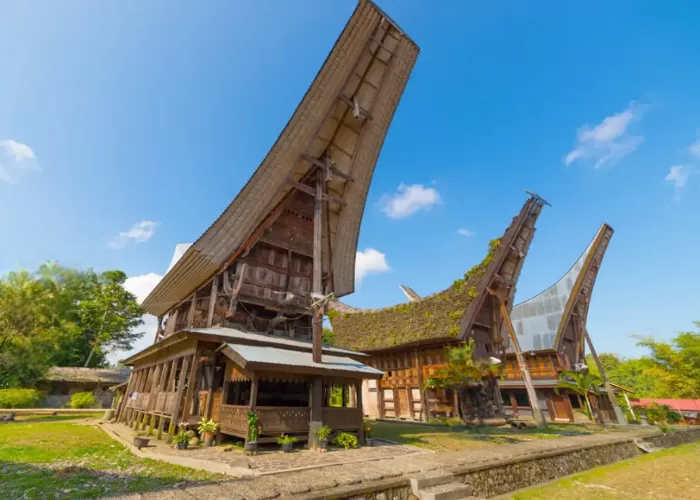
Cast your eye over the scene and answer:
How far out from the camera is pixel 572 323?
2670cm

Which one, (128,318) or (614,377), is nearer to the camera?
(128,318)

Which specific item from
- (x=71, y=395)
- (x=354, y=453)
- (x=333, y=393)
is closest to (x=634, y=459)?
(x=354, y=453)

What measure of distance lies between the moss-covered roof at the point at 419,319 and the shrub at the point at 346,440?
9.98 m

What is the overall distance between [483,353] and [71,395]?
113 ft

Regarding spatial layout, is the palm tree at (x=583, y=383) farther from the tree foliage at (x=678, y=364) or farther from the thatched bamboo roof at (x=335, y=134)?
the thatched bamboo roof at (x=335, y=134)

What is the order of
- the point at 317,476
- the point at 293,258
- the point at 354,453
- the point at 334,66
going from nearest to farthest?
Result: the point at 317,476
the point at 354,453
the point at 334,66
the point at 293,258

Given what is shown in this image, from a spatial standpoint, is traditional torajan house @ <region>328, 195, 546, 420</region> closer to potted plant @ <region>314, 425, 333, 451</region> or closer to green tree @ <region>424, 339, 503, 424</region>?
green tree @ <region>424, 339, 503, 424</region>

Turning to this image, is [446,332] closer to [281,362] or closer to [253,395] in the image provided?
[281,362]

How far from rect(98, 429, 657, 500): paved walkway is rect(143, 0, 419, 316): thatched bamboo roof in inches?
352

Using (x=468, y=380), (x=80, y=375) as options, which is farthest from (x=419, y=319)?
(x=80, y=375)

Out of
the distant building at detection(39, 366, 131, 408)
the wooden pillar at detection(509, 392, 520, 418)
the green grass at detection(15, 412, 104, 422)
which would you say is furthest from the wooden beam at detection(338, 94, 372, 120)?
the distant building at detection(39, 366, 131, 408)

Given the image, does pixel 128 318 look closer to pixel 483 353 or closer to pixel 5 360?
pixel 5 360

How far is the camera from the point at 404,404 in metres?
20.6

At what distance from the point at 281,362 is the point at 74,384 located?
1279 inches
